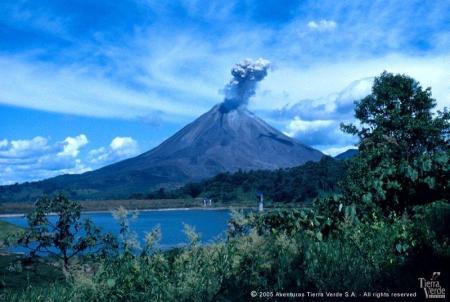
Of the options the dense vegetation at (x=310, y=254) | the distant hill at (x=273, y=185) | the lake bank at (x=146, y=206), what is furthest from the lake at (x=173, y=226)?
the distant hill at (x=273, y=185)

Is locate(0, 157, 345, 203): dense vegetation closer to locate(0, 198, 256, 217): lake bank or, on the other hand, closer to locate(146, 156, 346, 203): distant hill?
locate(146, 156, 346, 203): distant hill

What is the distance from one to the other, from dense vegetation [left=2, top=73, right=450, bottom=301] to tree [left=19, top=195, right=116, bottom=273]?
16.9 feet

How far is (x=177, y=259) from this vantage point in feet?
16.6

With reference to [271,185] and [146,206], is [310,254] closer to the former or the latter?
[146,206]

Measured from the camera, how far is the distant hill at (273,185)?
359ft

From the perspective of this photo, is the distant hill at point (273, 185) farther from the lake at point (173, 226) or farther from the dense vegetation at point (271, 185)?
the lake at point (173, 226)

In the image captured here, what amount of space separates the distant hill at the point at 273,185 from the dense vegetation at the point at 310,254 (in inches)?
3273

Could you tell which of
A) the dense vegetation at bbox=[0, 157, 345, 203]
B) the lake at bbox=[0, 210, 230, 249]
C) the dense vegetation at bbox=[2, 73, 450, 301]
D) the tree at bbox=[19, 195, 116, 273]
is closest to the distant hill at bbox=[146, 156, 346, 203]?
the dense vegetation at bbox=[0, 157, 345, 203]

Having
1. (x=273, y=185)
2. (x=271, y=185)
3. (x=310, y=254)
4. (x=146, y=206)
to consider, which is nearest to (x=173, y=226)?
(x=310, y=254)

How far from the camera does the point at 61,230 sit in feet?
35.4

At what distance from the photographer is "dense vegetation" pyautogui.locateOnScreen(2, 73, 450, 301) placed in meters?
4.23

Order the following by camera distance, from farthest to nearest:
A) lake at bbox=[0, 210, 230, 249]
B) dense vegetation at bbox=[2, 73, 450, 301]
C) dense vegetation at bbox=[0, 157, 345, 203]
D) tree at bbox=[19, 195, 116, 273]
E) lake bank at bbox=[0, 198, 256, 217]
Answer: lake bank at bbox=[0, 198, 256, 217] → dense vegetation at bbox=[0, 157, 345, 203] → tree at bbox=[19, 195, 116, 273] → lake at bbox=[0, 210, 230, 249] → dense vegetation at bbox=[2, 73, 450, 301]

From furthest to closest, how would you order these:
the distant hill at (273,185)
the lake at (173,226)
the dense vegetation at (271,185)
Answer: the dense vegetation at (271,185) → the distant hill at (273,185) → the lake at (173,226)

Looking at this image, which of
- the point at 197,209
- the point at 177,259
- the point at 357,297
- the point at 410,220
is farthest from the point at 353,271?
the point at 197,209
